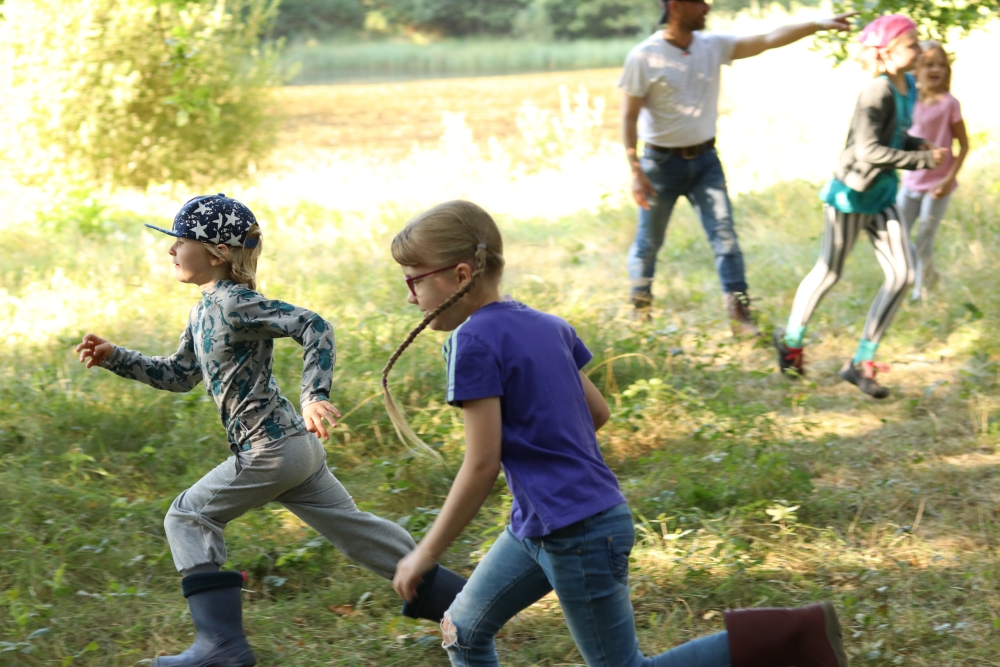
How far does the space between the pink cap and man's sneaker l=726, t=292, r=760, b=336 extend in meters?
1.65

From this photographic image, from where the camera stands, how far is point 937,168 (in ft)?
20.1

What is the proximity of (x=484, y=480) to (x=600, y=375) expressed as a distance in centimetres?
304

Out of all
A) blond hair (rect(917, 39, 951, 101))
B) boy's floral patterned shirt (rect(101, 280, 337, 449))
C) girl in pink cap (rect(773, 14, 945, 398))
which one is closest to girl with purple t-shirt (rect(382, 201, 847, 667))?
boy's floral patterned shirt (rect(101, 280, 337, 449))

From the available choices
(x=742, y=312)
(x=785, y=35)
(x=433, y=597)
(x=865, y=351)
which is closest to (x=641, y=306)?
(x=742, y=312)

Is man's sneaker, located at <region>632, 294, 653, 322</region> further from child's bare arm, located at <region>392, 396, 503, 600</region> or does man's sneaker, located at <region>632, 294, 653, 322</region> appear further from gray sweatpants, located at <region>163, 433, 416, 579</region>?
child's bare arm, located at <region>392, 396, 503, 600</region>

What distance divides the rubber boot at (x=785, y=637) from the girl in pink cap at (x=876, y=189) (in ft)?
9.44

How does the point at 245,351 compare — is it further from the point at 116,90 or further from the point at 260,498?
the point at 116,90

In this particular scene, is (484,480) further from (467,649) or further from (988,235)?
(988,235)

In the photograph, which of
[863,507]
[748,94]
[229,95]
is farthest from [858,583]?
[748,94]

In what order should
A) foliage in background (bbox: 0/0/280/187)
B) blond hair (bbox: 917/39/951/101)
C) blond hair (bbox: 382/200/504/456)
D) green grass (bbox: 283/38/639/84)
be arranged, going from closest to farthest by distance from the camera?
blond hair (bbox: 382/200/504/456) < blond hair (bbox: 917/39/951/101) < foliage in background (bbox: 0/0/280/187) < green grass (bbox: 283/38/639/84)

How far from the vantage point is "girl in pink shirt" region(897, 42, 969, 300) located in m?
6.25

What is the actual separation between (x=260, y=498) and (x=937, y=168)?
4841 millimetres

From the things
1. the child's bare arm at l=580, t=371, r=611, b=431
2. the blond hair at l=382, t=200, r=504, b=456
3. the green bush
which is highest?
the green bush

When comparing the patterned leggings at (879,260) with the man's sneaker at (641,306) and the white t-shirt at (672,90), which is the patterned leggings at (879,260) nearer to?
the man's sneaker at (641,306)
